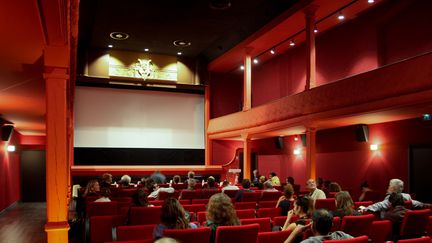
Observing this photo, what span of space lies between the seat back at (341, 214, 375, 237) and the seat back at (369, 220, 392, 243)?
0.17 m

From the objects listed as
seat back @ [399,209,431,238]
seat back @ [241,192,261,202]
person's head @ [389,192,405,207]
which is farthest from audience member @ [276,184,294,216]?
seat back @ [399,209,431,238]

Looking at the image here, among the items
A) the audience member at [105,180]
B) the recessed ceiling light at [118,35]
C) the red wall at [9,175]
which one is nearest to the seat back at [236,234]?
the audience member at [105,180]

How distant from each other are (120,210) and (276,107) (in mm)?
7907

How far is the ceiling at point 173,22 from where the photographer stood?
42.1 feet

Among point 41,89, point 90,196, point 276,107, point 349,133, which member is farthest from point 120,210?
point 349,133

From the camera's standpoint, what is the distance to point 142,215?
17.6 feet

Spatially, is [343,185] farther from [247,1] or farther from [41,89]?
[41,89]

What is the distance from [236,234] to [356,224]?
1.54 m

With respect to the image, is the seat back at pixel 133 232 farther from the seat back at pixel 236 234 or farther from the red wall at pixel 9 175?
the red wall at pixel 9 175

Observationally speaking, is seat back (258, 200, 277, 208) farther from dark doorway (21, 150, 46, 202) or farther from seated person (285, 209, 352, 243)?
dark doorway (21, 150, 46, 202)

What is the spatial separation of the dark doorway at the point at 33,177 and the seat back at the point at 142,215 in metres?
12.9

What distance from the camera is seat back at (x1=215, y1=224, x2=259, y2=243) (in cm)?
374

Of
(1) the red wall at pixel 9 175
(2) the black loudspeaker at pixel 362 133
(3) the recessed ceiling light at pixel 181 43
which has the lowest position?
(1) the red wall at pixel 9 175

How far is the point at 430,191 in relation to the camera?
10.5m
